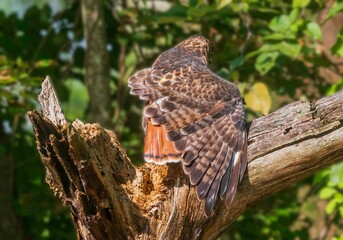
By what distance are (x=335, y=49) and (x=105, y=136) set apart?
235cm

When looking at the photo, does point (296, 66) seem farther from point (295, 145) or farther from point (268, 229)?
point (295, 145)

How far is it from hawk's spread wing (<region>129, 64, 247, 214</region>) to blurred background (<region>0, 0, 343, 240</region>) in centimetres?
165

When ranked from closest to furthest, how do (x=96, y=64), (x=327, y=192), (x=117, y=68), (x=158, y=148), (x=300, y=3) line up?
(x=158, y=148)
(x=327, y=192)
(x=300, y=3)
(x=96, y=64)
(x=117, y=68)

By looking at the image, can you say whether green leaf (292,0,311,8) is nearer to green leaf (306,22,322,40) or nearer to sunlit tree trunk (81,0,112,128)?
green leaf (306,22,322,40)

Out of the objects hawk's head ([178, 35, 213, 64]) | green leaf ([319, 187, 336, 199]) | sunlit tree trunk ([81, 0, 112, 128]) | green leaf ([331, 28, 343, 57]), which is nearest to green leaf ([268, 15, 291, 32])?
green leaf ([331, 28, 343, 57])

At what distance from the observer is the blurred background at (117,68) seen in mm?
6512

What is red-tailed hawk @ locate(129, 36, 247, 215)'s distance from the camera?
408 cm

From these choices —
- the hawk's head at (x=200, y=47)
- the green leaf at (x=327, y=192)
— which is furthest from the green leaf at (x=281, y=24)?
the green leaf at (x=327, y=192)

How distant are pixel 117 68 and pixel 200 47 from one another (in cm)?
200

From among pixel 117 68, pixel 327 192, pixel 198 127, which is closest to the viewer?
pixel 198 127

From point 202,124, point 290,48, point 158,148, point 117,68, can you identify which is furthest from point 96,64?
point 158,148

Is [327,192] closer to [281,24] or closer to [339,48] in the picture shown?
[339,48]

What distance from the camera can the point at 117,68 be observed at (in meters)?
7.44

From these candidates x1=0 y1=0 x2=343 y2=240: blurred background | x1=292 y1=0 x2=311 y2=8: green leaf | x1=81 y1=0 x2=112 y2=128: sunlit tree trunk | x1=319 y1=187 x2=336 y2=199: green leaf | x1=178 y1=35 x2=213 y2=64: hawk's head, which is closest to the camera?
x1=178 y1=35 x2=213 y2=64: hawk's head
